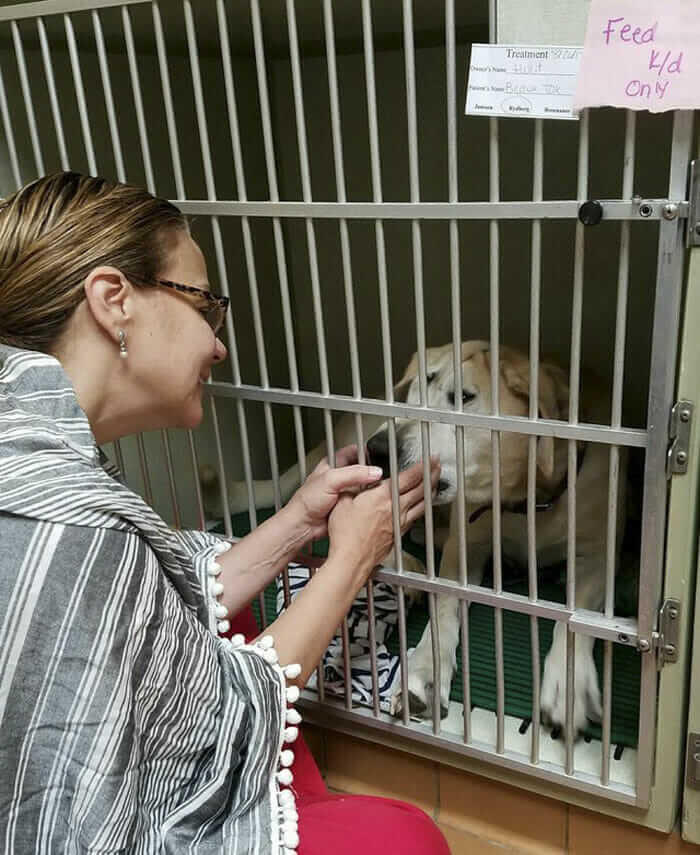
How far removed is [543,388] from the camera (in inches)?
42.5

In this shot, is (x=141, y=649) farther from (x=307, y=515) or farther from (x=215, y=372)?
(x=215, y=372)

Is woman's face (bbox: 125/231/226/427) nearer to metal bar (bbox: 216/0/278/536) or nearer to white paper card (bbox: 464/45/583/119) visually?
metal bar (bbox: 216/0/278/536)

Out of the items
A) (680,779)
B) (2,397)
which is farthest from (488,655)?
(2,397)

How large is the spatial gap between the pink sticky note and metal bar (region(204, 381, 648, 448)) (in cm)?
29

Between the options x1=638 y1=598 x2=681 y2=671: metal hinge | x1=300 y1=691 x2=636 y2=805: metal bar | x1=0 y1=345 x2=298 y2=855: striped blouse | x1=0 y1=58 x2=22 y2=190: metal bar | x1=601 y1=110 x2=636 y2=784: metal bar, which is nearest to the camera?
x1=0 y1=345 x2=298 y2=855: striped blouse

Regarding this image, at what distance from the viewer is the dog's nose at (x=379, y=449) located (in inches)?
44.9

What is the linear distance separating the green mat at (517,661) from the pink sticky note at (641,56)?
25.4 inches

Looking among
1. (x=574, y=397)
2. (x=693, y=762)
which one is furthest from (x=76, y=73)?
(x=693, y=762)

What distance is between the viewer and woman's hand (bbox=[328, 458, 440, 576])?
3.02 feet

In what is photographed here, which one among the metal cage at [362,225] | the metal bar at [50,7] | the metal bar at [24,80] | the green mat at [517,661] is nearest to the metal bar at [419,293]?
the metal cage at [362,225]

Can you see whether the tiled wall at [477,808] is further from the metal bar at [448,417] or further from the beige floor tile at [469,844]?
the metal bar at [448,417]

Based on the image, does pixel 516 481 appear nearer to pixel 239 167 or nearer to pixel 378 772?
pixel 378 772

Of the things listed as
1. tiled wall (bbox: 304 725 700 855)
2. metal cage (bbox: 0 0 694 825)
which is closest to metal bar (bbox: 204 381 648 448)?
metal cage (bbox: 0 0 694 825)

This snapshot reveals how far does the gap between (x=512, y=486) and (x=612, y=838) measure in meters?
0.46
